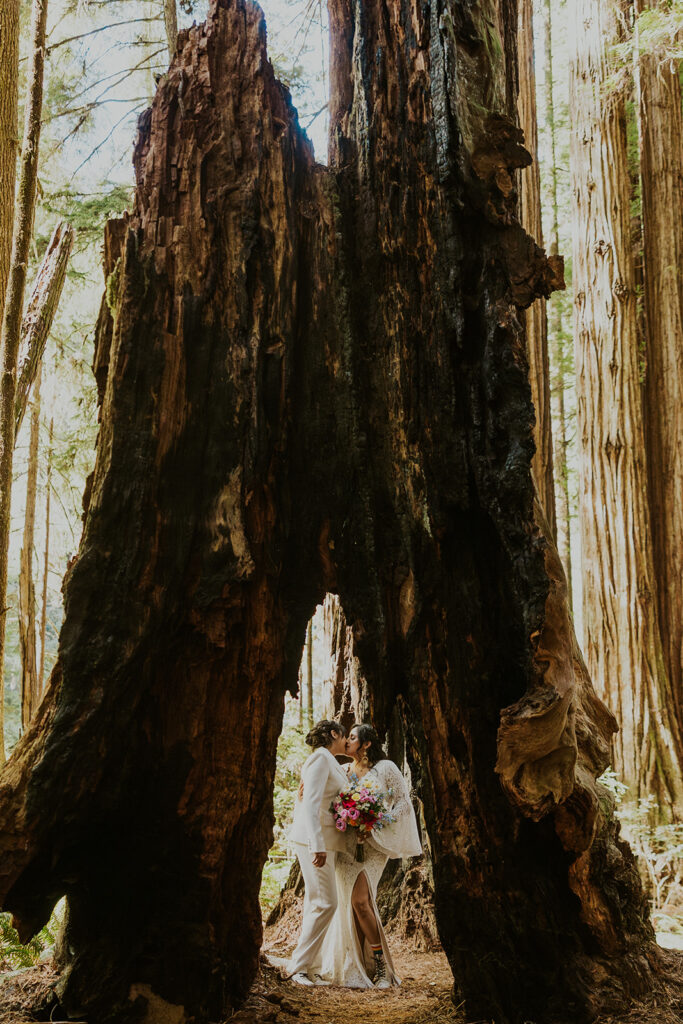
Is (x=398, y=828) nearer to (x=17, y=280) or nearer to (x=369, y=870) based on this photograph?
(x=369, y=870)

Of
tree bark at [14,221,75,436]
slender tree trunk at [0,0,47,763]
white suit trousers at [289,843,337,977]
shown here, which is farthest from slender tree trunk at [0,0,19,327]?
white suit trousers at [289,843,337,977]

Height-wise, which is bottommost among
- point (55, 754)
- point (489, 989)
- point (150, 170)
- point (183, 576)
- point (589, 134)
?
point (489, 989)

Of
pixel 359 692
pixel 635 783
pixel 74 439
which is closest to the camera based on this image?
pixel 359 692

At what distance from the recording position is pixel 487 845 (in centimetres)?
385

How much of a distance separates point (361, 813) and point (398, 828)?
0.32 meters

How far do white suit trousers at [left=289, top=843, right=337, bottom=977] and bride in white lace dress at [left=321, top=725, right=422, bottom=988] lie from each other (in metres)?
0.12

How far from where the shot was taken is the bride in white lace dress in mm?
6020

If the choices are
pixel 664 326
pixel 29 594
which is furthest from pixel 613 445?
pixel 29 594

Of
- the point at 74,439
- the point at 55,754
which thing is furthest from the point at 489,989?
the point at 74,439

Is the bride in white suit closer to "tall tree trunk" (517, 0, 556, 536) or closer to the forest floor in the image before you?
the forest floor

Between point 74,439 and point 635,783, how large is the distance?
7.31m

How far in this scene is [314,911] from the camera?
20.5 ft

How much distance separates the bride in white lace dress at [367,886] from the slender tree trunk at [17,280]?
2975 millimetres

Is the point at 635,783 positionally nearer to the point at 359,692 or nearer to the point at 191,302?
the point at 359,692
